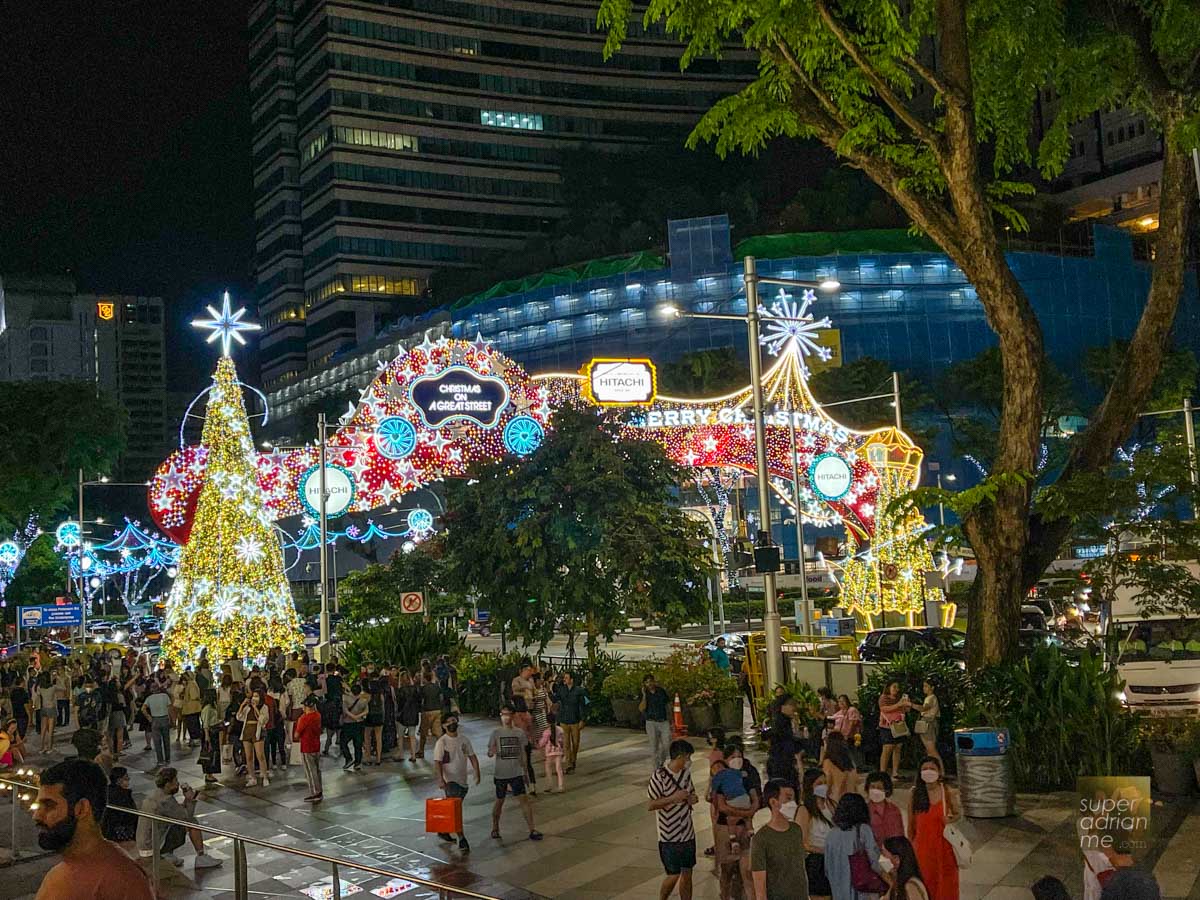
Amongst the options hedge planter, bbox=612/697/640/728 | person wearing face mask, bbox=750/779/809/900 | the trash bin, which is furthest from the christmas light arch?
person wearing face mask, bbox=750/779/809/900

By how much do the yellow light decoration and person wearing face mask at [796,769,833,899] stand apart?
21.4m

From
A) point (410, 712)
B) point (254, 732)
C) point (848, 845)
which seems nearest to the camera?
point (848, 845)

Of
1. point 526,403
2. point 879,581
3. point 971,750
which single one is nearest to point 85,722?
point 526,403

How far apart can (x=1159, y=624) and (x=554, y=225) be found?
116 m

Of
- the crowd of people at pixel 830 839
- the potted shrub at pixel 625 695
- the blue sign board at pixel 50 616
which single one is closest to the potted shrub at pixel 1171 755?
the crowd of people at pixel 830 839

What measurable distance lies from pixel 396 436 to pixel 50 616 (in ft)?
77.7

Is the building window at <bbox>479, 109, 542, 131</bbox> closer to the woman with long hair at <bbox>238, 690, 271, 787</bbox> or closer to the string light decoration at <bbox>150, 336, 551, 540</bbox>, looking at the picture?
the string light decoration at <bbox>150, 336, 551, 540</bbox>

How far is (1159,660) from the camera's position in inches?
708

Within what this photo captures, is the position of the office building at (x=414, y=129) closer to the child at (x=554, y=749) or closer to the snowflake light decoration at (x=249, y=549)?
the snowflake light decoration at (x=249, y=549)

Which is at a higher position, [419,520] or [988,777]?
[419,520]

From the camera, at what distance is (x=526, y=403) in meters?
34.0

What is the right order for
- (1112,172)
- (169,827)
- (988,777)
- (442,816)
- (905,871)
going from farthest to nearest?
(1112,172)
(442,816)
(988,777)
(169,827)
(905,871)

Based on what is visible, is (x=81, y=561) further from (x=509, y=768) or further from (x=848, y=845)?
(x=848, y=845)

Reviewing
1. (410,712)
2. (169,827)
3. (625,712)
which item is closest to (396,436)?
(625,712)
